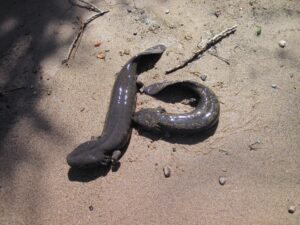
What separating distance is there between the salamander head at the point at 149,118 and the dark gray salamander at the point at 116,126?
0.10 meters

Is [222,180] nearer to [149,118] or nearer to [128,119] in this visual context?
[149,118]

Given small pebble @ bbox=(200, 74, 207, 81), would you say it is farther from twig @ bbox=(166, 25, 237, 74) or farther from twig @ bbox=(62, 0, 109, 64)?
twig @ bbox=(62, 0, 109, 64)

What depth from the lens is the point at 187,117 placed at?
4730mm

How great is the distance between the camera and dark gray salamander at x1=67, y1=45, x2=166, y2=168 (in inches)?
179

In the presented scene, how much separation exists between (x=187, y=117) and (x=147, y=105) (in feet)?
2.21

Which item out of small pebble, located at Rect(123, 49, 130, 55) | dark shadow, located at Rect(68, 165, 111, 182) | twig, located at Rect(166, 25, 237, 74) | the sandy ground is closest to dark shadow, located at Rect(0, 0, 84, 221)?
the sandy ground

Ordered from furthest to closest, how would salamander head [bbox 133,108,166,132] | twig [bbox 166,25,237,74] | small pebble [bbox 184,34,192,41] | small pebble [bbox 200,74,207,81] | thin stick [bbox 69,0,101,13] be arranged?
thin stick [bbox 69,0,101,13] → small pebble [bbox 184,34,192,41] → twig [bbox 166,25,237,74] → small pebble [bbox 200,74,207,81] → salamander head [bbox 133,108,166,132]

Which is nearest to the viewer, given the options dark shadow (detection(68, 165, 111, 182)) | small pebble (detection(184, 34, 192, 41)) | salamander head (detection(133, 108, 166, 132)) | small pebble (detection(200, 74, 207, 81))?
dark shadow (detection(68, 165, 111, 182))

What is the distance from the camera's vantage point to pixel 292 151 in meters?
4.68

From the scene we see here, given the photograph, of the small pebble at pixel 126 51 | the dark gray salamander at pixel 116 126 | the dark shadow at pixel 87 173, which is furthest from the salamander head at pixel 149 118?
the small pebble at pixel 126 51

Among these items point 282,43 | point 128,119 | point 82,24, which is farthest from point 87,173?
point 282,43

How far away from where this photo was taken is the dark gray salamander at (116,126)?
14.9 feet

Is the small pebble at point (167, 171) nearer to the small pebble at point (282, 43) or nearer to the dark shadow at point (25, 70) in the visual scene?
the dark shadow at point (25, 70)

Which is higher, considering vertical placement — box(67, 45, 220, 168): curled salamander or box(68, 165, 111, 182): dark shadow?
box(67, 45, 220, 168): curled salamander
